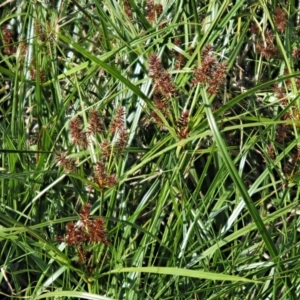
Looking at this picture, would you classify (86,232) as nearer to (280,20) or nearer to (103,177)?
(103,177)

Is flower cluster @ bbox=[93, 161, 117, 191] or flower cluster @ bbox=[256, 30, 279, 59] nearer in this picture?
flower cluster @ bbox=[93, 161, 117, 191]

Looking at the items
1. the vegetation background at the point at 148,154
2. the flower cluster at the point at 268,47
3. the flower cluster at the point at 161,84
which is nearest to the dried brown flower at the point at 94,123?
the vegetation background at the point at 148,154

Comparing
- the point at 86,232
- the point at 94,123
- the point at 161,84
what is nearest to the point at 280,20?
the point at 161,84

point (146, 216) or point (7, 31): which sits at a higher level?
point (7, 31)

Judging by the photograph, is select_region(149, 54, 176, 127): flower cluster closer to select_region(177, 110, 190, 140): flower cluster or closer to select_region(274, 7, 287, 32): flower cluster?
select_region(177, 110, 190, 140): flower cluster

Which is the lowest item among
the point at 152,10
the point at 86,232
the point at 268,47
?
the point at 86,232

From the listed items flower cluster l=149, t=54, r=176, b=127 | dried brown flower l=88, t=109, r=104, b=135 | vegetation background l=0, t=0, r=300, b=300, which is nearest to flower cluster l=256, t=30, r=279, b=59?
vegetation background l=0, t=0, r=300, b=300

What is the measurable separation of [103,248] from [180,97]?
0.43 meters

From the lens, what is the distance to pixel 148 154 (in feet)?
5.09

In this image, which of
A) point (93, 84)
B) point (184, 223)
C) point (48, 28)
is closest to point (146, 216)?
point (184, 223)

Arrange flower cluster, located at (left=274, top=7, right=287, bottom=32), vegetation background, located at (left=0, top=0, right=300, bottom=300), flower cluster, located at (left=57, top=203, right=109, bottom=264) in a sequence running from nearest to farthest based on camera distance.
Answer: flower cluster, located at (left=57, top=203, right=109, bottom=264), vegetation background, located at (left=0, top=0, right=300, bottom=300), flower cluster, located at (left=274, top=7, right=287, bottom=32)

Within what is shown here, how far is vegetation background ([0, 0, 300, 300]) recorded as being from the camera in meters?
1.44

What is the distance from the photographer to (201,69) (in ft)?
4.63

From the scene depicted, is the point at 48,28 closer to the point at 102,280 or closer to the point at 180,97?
the point at 180,97
